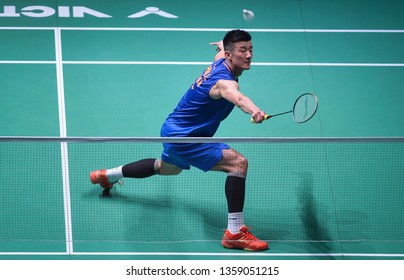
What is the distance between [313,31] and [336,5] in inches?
36.6

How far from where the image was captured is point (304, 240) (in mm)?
7172

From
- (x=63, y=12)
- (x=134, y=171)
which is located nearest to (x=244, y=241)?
(x=134, y=171)

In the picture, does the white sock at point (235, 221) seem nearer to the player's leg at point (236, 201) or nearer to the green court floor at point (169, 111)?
the player's leg at point (236, 201)

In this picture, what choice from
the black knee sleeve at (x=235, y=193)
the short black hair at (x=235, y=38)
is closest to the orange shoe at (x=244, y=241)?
the black knee sleeve at (x=235, y=193)

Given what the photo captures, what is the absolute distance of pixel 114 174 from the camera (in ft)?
25.2

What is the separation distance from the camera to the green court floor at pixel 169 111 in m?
7.19

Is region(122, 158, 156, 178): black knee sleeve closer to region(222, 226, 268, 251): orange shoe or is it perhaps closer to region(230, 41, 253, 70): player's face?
region(222, 226, 268, 251): orange shoe

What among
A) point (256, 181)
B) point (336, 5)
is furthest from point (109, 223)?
point (336, 5)

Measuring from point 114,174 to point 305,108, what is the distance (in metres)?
2.13

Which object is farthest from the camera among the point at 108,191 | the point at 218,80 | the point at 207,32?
the point at 207,32

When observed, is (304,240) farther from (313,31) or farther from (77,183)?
(313,31)

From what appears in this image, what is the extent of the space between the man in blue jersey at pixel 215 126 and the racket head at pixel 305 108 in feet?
1.95

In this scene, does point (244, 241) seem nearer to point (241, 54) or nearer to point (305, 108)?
point (305, 108)

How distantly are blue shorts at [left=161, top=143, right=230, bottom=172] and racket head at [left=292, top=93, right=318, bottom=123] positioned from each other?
2.41ft
